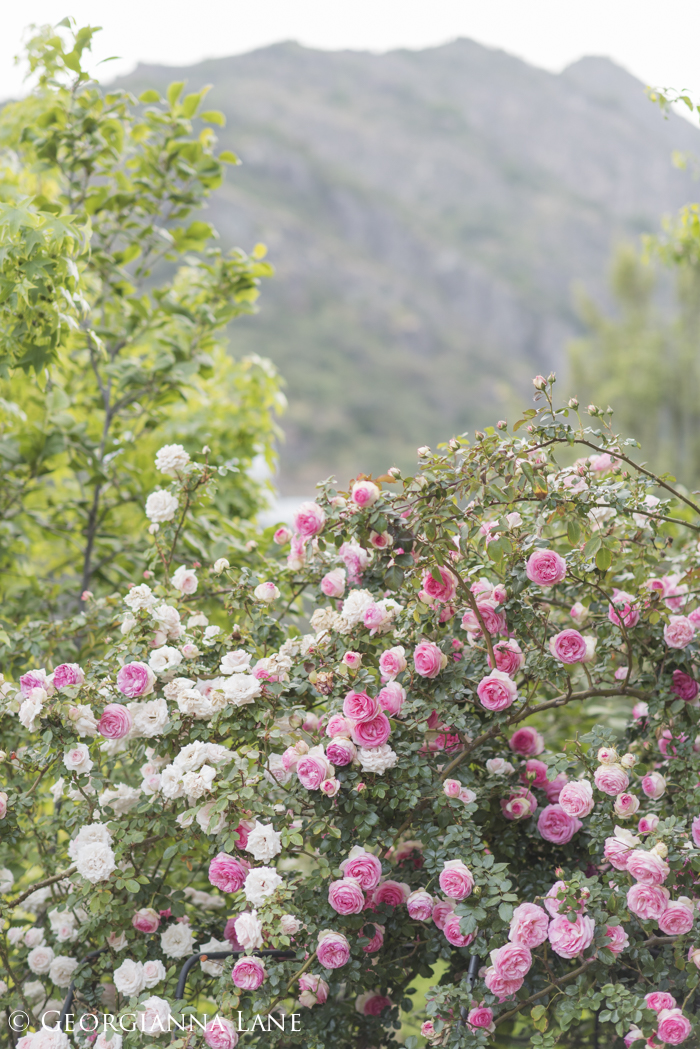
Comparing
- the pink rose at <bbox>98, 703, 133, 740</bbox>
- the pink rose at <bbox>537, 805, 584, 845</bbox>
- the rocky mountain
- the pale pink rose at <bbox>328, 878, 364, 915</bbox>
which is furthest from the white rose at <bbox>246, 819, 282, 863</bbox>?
the rocky mountain

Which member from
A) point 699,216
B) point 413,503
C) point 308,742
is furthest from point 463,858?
point 699,216

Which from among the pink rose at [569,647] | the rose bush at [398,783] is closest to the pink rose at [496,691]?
the rose bush at [398,783]

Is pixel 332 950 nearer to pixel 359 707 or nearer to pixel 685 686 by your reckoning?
pixel 359 707

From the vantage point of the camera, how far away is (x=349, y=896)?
1422mm

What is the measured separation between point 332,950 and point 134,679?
632mm

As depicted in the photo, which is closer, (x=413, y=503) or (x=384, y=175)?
(x=413, y=503)

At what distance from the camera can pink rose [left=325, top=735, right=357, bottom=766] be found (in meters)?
1.48

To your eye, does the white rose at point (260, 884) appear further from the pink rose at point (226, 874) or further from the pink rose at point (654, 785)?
the pink rose at point (654, 785)

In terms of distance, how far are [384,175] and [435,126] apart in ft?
24.4

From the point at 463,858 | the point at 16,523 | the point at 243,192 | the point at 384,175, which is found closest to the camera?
the point at 463,858

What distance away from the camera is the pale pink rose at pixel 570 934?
1.33 meters

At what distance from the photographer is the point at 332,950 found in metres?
1.41

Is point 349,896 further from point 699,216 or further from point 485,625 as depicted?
point 699,216

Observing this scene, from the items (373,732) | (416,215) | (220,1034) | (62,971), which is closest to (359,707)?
(373,732)
